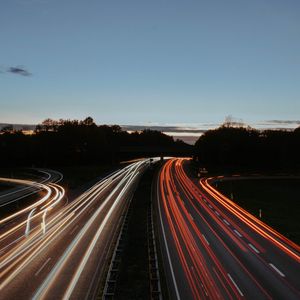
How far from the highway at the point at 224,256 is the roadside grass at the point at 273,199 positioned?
2.42 m

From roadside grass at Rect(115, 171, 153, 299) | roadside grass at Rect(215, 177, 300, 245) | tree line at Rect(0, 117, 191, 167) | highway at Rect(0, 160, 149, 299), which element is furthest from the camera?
tree line at Rect(0, 117, 191, 167)

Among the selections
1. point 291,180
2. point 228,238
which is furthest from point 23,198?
point 291,180

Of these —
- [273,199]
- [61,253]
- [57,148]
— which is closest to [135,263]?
[61,253]

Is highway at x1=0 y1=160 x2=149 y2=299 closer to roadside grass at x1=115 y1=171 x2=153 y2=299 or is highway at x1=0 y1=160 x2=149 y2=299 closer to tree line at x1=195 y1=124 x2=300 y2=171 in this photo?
roadside grass at x1=115 y1=171 x2=153 y2=299

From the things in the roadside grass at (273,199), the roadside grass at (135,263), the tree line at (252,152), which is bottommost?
the roadside grass at (273,199)

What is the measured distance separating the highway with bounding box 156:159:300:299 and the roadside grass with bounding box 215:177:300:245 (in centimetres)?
242

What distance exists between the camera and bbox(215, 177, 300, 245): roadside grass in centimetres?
4853

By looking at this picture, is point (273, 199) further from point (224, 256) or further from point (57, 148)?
point (57, 148)

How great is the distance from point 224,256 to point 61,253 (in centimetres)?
1370

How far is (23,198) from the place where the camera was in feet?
230

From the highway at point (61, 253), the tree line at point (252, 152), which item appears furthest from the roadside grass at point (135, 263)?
the tree line at point (252, 152)

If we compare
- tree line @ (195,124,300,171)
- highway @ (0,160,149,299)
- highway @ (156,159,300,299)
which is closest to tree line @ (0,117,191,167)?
tree line @ (195,124,300,171)

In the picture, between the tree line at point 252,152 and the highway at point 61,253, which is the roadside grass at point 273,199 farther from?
the tree line at point 252,152

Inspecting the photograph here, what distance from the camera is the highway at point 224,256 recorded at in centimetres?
2553
